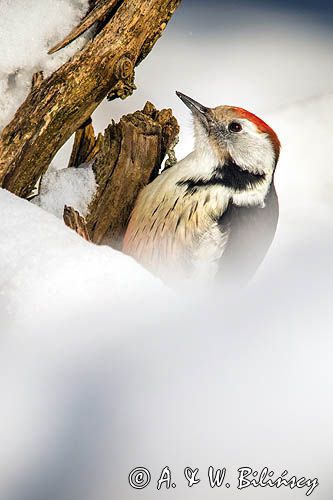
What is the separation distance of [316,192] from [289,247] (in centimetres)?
58

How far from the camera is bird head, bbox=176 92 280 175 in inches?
92.2

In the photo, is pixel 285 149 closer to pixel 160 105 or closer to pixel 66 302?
pixel 160 105

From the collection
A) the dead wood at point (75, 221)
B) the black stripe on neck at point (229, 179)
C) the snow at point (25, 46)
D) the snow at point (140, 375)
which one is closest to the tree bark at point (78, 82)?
the snow at point (25, 46)

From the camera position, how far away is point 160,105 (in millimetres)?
2730

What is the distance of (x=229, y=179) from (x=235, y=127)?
0.49 ft

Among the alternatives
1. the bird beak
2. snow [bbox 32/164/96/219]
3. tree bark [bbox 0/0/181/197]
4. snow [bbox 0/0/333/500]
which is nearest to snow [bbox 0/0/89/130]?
tree bark [bbox 0/0/181/197]

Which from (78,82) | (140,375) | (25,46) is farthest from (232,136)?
(140,375)

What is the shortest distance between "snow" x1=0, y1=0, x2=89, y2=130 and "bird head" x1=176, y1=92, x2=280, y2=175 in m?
0.37

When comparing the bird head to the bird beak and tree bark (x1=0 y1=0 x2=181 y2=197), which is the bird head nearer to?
the bird beak

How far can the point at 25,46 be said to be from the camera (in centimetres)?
222

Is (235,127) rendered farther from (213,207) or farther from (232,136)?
(213,207)

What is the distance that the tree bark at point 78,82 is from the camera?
7.20 ft

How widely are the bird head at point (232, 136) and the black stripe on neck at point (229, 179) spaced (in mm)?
15

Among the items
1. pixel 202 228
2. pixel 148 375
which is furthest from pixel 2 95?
pixel 148 375
